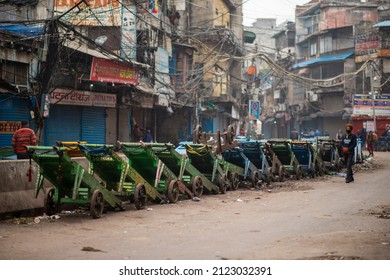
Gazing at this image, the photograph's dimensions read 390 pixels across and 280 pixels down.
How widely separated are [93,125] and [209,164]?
1324 cm

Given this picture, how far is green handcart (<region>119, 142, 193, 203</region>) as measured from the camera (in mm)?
11742

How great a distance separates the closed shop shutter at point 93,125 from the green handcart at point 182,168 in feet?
43.2

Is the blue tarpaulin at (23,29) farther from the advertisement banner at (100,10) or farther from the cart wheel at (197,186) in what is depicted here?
the cart wheel at (197,186)

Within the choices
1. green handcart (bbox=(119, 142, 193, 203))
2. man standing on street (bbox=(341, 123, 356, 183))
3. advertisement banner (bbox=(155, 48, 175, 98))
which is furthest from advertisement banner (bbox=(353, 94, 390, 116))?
green handcart (bbox=(119, 142, 193, 203))

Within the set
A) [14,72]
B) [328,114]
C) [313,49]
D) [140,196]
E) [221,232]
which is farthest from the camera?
[313,49]

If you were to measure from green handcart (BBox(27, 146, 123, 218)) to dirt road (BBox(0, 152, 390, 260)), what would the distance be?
0.36 m

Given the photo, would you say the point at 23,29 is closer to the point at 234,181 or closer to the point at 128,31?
the point at 128,31

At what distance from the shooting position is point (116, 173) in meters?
10.9

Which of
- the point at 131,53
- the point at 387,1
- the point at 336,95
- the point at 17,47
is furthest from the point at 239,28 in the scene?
the point at 17,47

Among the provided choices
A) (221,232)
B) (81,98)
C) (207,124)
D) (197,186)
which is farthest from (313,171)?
(207,124)

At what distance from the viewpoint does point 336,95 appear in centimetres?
5669

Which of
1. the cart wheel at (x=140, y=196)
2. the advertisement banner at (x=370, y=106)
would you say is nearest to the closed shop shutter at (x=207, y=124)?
the advertisement banner at (x=370, y=106)

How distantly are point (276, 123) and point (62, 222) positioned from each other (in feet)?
220

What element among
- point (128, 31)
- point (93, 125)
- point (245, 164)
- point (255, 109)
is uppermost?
point (128, 31)
